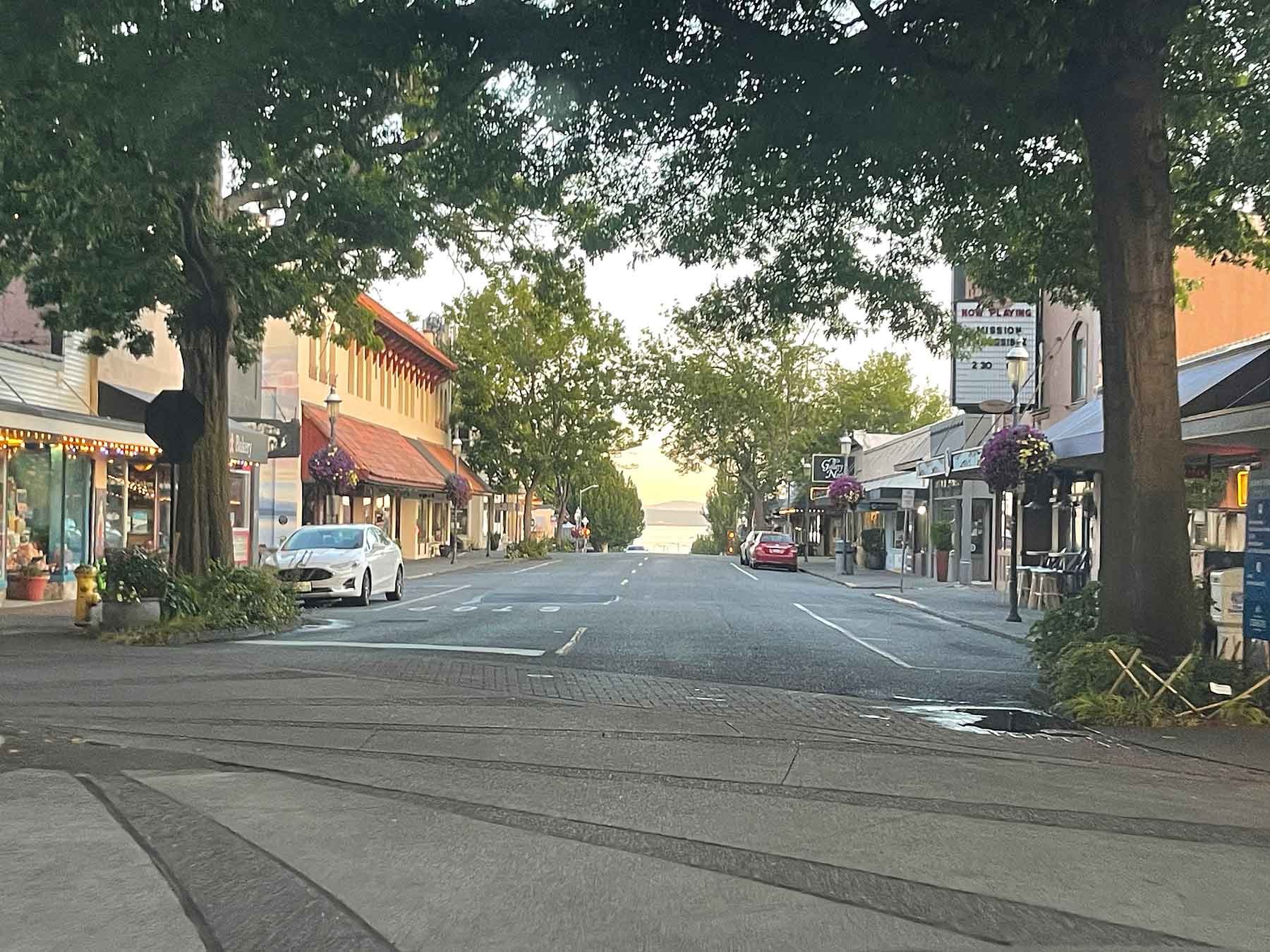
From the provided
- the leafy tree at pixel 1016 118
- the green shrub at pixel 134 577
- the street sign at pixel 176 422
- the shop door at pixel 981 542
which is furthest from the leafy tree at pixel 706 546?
the leafy tree at pixel 1016 118

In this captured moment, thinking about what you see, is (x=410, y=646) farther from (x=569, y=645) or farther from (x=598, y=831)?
(x=598, y=831)

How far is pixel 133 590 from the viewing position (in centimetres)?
1842

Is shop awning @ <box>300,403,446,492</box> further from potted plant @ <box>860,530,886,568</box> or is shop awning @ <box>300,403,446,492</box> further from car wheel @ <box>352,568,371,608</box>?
potted plant @ <box>860,530,886,568</box>

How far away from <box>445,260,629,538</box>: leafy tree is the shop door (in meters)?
25.9

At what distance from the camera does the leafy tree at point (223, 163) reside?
1178 cm

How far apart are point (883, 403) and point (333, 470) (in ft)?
190

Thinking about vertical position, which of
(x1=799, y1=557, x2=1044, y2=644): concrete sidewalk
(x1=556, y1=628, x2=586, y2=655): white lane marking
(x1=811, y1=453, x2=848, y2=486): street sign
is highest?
(x1=811, y1=453, x2=848, y2=486): street sign

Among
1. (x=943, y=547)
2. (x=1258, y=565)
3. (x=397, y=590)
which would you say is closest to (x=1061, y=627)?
(x=1258, y=565)

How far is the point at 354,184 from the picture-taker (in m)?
17.5

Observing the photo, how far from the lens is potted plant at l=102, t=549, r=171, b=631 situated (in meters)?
18.3

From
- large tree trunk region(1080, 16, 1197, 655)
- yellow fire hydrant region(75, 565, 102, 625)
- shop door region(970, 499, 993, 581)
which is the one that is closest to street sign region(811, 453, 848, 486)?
shop door region(970, 499, 993, 581)

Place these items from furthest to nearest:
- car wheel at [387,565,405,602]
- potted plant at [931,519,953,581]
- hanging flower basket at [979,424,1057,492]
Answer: potted plant at [931,519,953,581]
car wheel at [387,565,405,602]
hanging flower basket at [979,424,1057,492]

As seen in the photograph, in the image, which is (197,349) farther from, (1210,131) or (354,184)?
(1210,131)

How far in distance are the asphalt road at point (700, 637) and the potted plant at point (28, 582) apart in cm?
492
